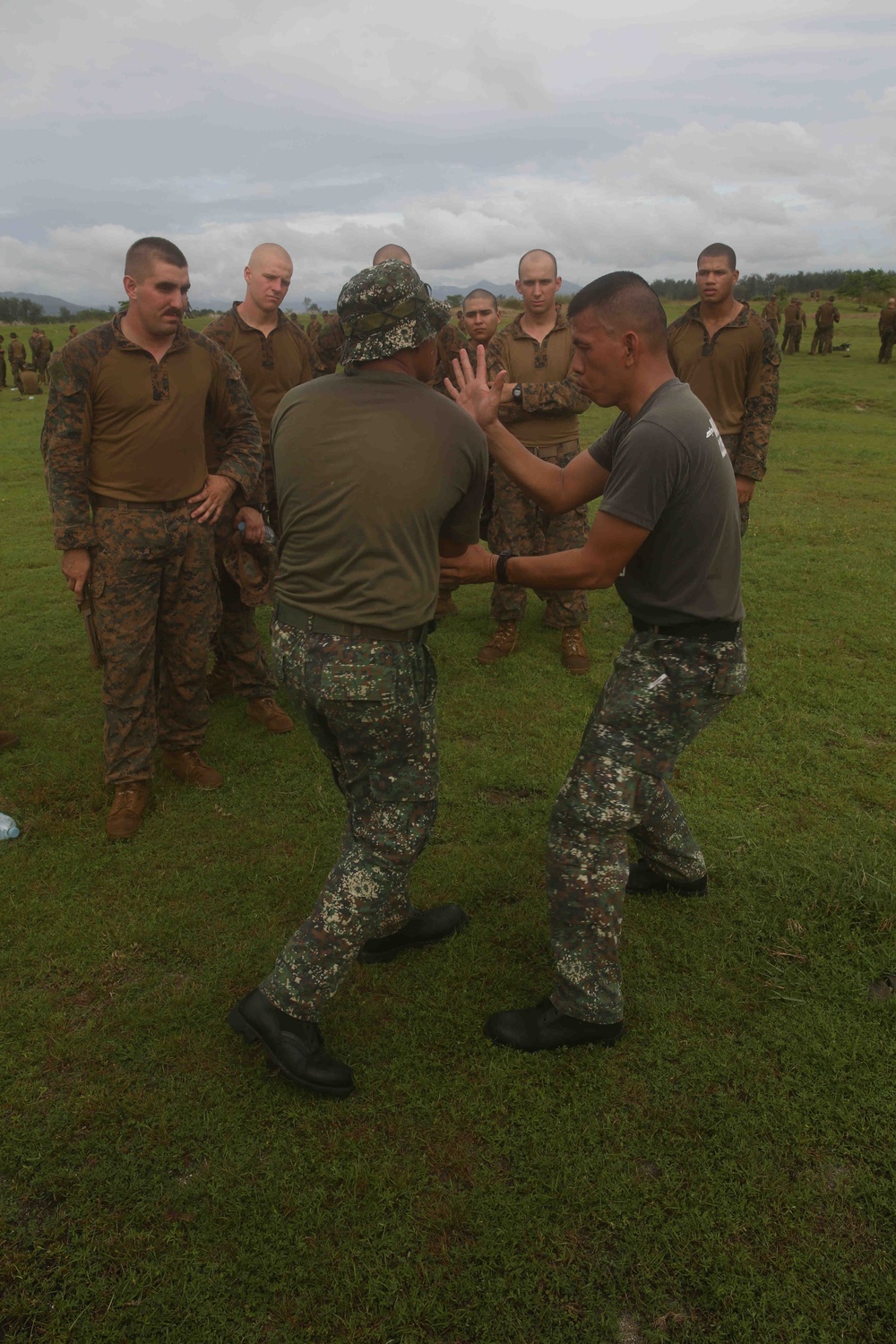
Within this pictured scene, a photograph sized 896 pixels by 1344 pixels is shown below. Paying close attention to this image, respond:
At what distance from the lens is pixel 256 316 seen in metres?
5.51

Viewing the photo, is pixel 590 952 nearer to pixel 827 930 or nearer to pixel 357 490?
pixel 827 930

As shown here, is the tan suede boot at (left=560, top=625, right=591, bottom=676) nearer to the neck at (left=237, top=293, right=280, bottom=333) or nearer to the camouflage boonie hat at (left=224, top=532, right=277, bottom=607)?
the camouflage boonie hat at (left=224, top=532, right=277, bottom=607)

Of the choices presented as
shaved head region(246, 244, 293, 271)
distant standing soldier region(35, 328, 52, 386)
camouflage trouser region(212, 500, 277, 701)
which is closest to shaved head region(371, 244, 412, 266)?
shaved head region(246, 244, 293, 271)

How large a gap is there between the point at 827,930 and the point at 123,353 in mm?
3970

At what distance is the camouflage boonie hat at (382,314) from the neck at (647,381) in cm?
71

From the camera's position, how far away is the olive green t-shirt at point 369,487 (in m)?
2.43

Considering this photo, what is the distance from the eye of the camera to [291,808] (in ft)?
14.4

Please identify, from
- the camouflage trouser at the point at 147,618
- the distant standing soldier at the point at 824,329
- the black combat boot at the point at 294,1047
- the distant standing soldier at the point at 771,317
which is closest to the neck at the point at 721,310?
the distant standing soldier at the point at 771,317

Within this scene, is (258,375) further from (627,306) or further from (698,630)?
(698,630)

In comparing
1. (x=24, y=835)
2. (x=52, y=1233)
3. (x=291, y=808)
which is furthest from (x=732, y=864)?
(x=24, y=835)

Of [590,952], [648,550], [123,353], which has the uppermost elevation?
[123,353]

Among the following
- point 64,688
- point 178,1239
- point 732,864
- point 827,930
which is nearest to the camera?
point 178,1239

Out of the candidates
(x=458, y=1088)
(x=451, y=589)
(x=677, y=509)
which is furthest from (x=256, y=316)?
(x=458, y=1088)

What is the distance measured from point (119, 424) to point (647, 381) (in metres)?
2.55
